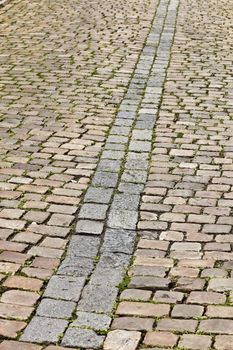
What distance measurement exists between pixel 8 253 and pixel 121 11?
10597 mm

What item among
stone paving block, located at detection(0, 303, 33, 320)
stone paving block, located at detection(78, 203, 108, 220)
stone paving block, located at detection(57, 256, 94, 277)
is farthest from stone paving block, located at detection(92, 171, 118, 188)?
stone paving block, located at detection(0, 303, 33, 320)

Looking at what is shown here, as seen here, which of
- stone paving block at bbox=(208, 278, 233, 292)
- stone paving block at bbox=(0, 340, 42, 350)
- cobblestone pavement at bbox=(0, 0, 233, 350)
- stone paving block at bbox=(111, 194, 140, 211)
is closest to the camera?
stone paving block at bbox=(0, 340, 42, 350)

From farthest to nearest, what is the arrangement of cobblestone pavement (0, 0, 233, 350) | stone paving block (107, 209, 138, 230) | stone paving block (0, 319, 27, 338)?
stone paving block (107, 209, 138, 230)
cobblestone pavement (0, 0, 233, 350)
stone paving block (0, 319, 27, 338)

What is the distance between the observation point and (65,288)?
3.94 m

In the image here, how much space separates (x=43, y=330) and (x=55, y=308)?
8.1 inches

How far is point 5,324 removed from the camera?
11.9 ft

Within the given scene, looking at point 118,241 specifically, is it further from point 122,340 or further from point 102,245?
point 122,340

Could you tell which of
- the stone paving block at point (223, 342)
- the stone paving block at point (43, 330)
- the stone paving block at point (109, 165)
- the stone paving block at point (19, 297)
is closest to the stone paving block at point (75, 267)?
the stone paving block at point (19, 297)

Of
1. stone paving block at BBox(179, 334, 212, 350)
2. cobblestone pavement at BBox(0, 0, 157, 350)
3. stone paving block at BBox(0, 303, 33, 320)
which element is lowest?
cobblestone pavement at BBox(0, 0, 157, 350)

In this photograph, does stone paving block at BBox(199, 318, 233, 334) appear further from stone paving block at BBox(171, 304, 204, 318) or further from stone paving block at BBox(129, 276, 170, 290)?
stone paving block at BBox(129, 276, 170, 290)

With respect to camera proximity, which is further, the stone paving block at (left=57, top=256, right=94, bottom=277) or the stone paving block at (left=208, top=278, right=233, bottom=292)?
the stone paving block at (left=57, top=256, right=94, bottom=277)

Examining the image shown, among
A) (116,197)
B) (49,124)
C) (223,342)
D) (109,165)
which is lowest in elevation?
(49,124)

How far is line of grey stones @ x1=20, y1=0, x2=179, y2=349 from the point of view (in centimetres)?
361

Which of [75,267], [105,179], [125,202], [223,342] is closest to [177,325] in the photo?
[223,342]
